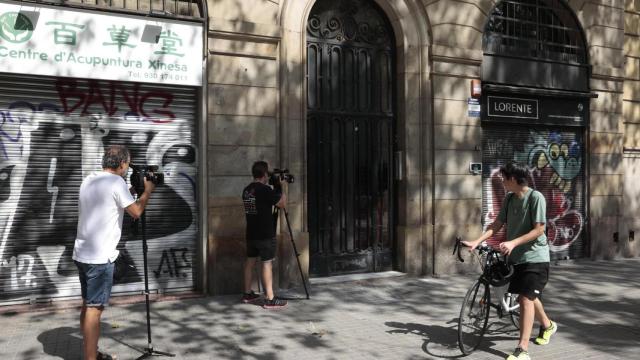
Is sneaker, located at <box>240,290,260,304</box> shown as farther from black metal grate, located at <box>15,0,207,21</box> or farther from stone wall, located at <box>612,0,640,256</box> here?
stone wall, located at <box>612,0,640,256</box>

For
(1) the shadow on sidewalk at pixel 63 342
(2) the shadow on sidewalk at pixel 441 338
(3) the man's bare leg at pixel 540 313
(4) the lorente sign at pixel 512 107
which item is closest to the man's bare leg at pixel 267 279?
(2) the shadow on sidewalk at pixel 441 338

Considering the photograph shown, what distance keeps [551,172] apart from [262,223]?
20.9ft

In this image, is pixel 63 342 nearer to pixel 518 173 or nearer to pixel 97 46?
pixel 97 46

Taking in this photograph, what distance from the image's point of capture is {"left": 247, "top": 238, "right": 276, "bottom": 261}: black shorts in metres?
7.11

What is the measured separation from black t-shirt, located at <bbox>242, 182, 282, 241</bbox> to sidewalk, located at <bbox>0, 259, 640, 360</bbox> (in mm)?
936

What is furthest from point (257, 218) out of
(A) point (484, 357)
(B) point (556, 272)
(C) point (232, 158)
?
(B) point (556, 272)

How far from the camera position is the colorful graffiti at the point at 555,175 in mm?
10406

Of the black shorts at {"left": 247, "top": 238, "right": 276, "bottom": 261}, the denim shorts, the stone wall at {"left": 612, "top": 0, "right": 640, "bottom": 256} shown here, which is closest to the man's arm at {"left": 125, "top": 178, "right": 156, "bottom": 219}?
the denim shorts

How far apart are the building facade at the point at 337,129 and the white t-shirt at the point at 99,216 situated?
2.70 m

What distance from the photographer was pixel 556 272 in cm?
984

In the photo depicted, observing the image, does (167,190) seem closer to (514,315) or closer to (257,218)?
(257,218)

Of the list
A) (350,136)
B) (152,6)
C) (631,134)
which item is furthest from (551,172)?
(152,6)

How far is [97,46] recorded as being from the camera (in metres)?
7.05

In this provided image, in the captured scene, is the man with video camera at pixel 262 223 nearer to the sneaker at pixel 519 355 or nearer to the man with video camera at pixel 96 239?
the man with video camera at pixel 96 239
